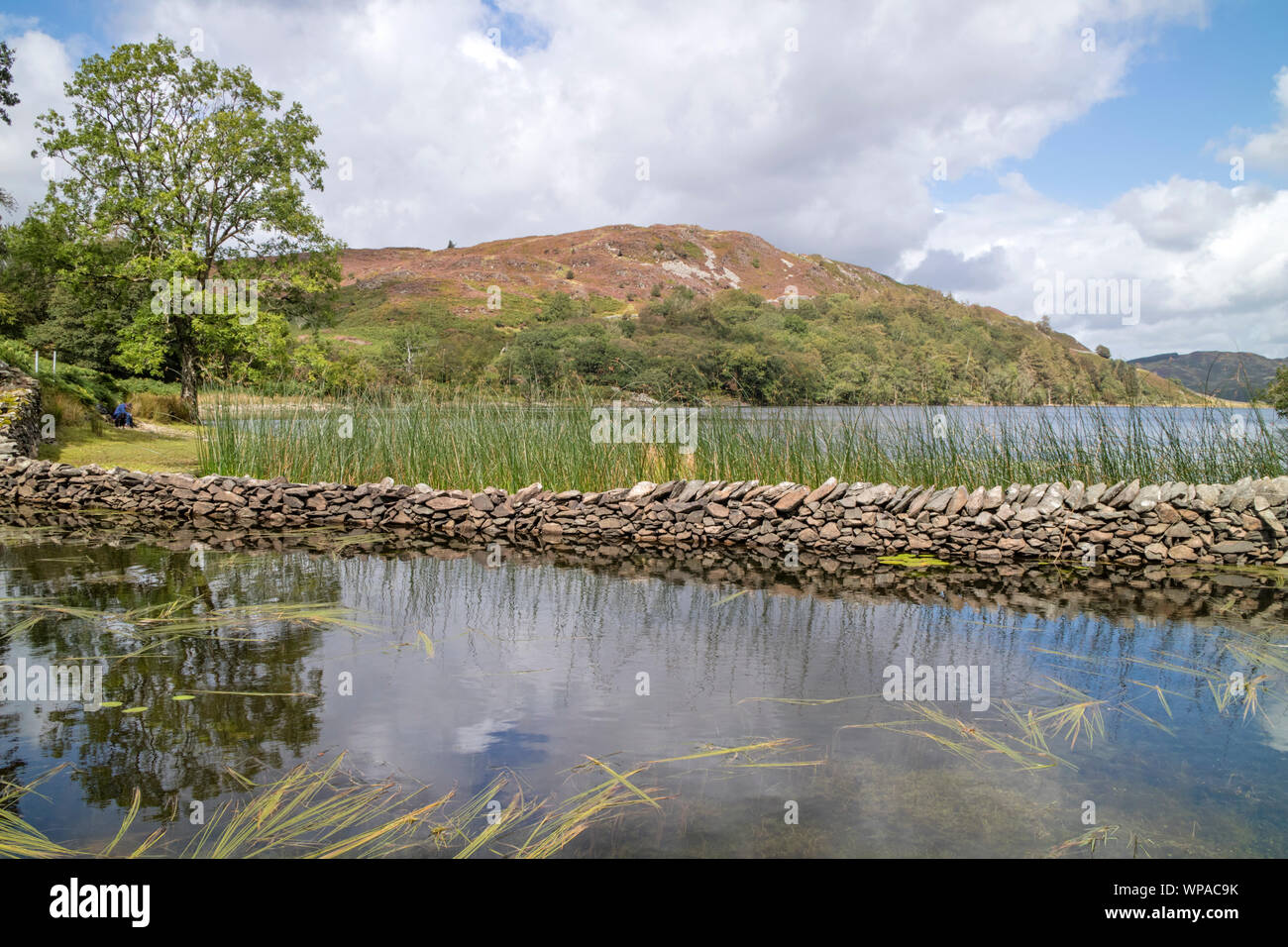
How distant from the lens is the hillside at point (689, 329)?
36.0 feet

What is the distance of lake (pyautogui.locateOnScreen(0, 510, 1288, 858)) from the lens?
8.77 feet

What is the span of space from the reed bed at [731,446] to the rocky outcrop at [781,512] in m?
0.66

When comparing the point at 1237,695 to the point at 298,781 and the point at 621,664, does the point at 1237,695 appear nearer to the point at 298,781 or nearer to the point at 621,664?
the point at 621,664

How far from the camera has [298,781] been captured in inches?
111

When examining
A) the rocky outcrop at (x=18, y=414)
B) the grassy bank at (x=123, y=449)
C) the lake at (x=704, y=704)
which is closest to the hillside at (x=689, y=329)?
the grassy bank at (x=123, y=449)

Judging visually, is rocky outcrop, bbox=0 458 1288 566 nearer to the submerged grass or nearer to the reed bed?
the reed bed

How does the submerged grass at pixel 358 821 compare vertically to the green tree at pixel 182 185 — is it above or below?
below

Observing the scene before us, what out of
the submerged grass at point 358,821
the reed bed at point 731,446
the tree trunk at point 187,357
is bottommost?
the submerged grass at point 358,821

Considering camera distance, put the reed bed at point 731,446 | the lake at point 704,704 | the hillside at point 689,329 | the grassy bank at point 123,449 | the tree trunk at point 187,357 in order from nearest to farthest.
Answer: the lake at point 704,704 → the reed bed at point 731,446 → the hillside at point 689,329 → the grassy bank at point 123,449 → the tree trunk at point 187,357

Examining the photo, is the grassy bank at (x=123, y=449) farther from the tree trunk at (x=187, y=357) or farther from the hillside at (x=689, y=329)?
the hillside at (x=689, y=329)

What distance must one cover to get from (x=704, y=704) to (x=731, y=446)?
5.75 metres

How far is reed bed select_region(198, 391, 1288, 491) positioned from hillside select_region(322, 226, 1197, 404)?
0.41m

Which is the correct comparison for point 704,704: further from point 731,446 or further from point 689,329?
point 689,329
